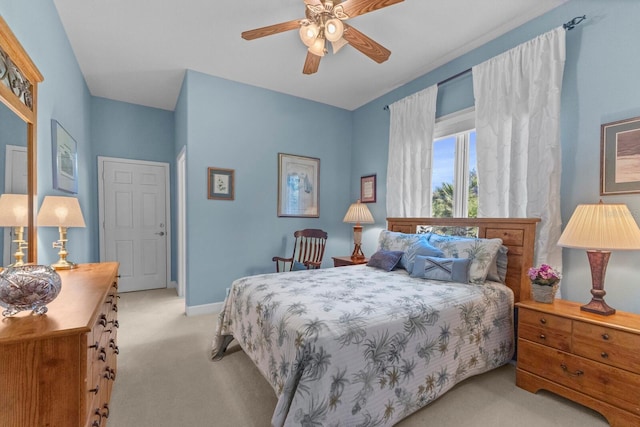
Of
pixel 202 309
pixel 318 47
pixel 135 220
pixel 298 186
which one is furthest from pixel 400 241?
pixel 135 220

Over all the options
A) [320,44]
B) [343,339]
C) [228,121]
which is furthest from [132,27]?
[343,339]

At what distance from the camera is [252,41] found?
275cm

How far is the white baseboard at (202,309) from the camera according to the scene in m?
3.34

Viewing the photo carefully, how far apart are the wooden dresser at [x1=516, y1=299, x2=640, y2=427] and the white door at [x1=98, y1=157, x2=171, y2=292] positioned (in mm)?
4614

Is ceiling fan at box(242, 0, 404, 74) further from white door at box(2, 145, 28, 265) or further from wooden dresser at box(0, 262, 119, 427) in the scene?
wooden dresser at box(0, 262, 119, 427)

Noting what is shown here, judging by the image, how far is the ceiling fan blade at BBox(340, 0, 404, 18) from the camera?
1805 mm

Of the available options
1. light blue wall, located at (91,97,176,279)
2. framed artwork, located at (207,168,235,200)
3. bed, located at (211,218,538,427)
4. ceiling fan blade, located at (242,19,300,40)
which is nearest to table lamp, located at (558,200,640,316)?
bed, located at (211,218,538,427)

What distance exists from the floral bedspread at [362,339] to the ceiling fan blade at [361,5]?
1.83m

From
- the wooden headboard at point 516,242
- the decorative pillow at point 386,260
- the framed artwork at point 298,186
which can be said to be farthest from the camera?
the framed artwork at point 298,186

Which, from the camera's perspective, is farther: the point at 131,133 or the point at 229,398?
the point at 131,133

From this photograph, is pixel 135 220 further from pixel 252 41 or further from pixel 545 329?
pixel 545 329

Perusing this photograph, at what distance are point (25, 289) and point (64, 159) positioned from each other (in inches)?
77.7

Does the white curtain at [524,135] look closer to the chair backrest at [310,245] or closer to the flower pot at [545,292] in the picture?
the flower pot at [545,292]

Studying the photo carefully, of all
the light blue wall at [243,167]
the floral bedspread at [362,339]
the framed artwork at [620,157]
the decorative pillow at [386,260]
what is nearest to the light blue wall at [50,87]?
the light blue wall at [243,167]
